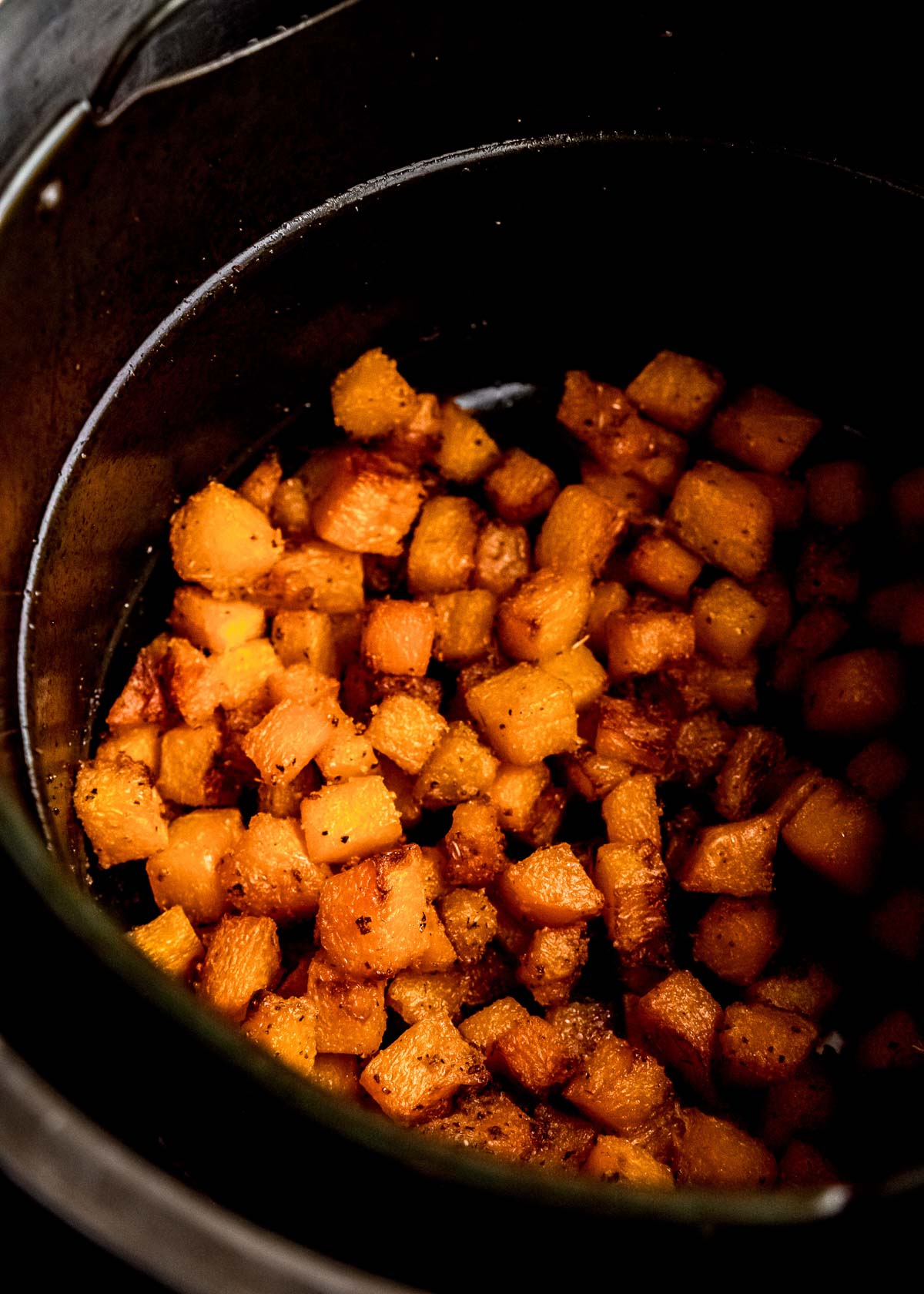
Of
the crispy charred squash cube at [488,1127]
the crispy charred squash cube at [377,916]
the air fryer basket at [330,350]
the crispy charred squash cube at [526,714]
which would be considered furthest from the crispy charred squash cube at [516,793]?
the air fryer basket at [330,350]

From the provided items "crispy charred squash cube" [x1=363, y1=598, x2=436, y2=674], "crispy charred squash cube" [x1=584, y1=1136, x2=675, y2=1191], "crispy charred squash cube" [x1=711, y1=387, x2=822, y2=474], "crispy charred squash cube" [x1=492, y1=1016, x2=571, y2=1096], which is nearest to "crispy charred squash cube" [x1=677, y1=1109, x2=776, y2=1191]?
"crispy charred squash cube" [x1=584, y1=1136, x2=675, y2=1191]

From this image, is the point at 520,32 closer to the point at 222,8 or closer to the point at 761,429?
the point at 222,8

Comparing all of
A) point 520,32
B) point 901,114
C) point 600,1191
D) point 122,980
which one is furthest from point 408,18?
point 600,1191

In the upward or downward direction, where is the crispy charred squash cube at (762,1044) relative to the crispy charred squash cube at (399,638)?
downward

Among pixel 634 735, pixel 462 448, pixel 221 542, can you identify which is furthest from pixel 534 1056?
pixel 462 448

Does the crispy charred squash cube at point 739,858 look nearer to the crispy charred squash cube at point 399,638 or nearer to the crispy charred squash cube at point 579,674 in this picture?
the crispy charred squash cube at point 579,674

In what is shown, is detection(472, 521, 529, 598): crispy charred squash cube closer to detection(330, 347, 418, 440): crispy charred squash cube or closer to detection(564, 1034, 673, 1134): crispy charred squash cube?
detection(330, 347, 418, 440): crispy charred squash cube
